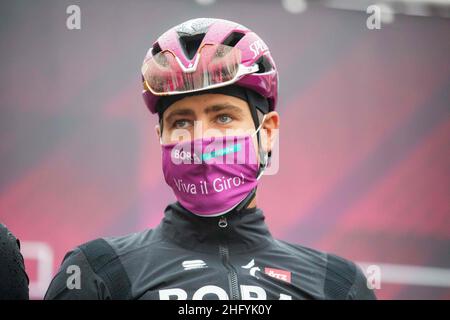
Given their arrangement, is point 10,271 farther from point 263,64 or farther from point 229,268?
point 263,64

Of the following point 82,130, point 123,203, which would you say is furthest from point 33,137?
point 123,203

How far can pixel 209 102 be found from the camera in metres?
3.57

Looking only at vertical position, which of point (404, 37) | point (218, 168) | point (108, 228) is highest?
point (404, 37)

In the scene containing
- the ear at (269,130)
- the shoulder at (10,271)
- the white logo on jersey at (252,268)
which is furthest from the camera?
the ear at (269,130)

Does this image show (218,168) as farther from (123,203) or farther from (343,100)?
(343,100)

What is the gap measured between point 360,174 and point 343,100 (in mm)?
601

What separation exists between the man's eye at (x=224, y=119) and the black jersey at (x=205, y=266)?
374mm

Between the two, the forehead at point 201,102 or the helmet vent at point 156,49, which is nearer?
the forehead at point 201,102

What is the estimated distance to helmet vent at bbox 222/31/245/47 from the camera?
146 inches

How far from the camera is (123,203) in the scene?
6414 mm

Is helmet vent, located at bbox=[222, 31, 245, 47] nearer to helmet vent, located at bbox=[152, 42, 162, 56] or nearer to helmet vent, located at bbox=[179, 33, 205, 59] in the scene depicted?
helmet vent, located at bbox=[179, 33, 205, 59]

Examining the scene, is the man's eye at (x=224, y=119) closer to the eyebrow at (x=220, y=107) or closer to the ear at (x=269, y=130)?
the eyebrow at (x=220, y=107)

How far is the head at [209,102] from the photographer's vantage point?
357 cm

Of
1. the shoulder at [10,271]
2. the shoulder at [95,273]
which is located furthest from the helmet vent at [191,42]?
the shoulder at [10,271]
